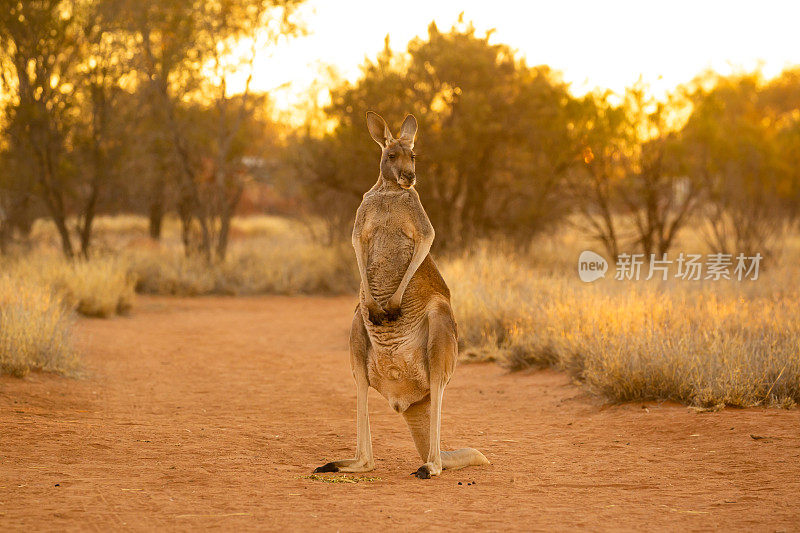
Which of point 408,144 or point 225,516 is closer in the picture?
point 225,516

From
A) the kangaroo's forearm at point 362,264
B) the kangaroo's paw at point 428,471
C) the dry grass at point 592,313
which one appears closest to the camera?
the kangaroo's paw at point 428,471

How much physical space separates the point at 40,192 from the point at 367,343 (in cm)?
Result: 1724

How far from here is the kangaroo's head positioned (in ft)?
19.8

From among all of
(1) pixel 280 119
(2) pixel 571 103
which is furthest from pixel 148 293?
(1) pixel 280 119

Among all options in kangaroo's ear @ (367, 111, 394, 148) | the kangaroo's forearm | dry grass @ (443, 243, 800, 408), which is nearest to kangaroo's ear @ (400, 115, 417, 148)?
kangaroo's ear @ (367, 111, 394, 148)

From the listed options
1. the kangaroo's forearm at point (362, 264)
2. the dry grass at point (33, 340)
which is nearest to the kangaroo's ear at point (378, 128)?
the kangaroo's forearm at point (362, 264)

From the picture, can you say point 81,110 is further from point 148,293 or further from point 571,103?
point 571,103

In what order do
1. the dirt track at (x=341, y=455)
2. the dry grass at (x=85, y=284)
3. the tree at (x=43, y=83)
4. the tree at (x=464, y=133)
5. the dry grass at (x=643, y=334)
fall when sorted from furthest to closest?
the tree at (x=464, y=133)
the tree at (x=43, y=83)
the dry grass at (x=85, y=284)
the dry grass at (x=643, y=334)
the dirt track at (x=341, y=455)

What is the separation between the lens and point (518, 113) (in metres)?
21.5

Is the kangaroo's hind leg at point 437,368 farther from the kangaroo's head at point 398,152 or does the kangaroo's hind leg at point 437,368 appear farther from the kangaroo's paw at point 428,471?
the kangaroo's head at point 398,152

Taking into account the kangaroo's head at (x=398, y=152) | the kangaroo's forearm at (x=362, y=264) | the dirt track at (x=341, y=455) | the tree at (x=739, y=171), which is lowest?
the dirt track at (x=341, y=455)

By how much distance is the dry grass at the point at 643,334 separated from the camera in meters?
8.28

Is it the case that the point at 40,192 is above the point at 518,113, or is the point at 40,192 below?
below

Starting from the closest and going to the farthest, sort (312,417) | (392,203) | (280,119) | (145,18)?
(392,203) < (312,417) < (145,18) < (280,119)
